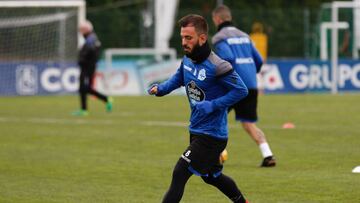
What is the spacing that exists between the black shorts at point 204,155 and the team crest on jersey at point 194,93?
1.12 ft

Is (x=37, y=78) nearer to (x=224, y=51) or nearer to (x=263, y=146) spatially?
(x=224, y=51)

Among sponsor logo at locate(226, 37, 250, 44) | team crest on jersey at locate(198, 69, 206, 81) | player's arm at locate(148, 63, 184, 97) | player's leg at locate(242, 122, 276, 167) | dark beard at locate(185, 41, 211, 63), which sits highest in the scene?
dark beard at locate(185, 41, 211, 63)

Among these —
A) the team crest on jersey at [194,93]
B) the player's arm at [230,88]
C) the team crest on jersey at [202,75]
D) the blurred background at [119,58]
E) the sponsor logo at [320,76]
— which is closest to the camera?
the player's arm at [230,88]

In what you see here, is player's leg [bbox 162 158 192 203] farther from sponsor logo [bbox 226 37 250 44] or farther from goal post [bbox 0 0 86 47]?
goal post [bbox 0 0 86 47]

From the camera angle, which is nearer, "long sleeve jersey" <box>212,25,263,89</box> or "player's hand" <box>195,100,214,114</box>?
"player's hand" <box>195,100,214,114</box>

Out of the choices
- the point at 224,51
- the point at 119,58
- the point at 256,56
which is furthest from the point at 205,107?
the point at 119,58

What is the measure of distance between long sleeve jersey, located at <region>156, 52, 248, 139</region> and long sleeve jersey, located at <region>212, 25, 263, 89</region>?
4258 millimetres

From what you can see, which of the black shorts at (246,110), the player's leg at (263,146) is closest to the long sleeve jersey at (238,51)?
the black shorts at (246,110)

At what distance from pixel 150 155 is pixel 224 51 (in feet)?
7.75

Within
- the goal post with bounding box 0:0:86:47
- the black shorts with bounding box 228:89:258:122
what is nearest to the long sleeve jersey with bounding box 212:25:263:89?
the black shorts with bounding box 228:89:258:122

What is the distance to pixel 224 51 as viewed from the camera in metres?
12.9

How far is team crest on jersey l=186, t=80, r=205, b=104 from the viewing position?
862 centimetres

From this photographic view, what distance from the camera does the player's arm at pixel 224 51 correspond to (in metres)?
12.9

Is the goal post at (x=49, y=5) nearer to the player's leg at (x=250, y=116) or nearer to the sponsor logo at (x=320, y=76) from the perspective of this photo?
the sponsor logo at (x=320, y=76)
